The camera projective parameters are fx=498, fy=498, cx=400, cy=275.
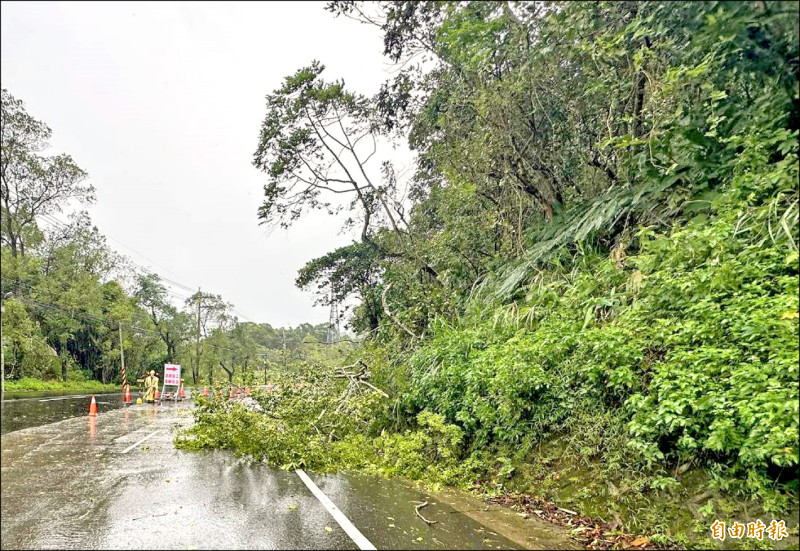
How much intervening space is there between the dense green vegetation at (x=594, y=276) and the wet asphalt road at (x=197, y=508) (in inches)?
44.1

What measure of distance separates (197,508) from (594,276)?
6.28 metres

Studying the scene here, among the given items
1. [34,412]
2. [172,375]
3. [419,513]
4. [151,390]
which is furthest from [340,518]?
[172,375]

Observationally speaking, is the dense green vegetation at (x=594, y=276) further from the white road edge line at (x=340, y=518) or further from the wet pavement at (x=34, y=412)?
the wet pavement at (x=34, y=412)

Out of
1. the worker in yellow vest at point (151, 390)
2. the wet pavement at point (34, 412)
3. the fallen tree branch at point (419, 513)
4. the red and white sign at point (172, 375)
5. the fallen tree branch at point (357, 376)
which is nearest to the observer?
the fallen tree branch at point (419, 513)

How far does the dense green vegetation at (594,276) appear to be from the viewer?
4730 mm

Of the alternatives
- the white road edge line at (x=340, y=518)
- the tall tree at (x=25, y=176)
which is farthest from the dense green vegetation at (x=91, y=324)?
the white road edge line at (x=340, y=518)

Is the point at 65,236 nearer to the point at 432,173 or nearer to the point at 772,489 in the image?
the point at 432,173

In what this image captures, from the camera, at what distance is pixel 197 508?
17.9 ft

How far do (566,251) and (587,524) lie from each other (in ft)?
16.8

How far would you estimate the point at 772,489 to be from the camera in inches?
176

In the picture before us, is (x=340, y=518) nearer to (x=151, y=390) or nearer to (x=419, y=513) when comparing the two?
(x=419, y=513)

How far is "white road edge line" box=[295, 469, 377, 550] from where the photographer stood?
14.9 ft

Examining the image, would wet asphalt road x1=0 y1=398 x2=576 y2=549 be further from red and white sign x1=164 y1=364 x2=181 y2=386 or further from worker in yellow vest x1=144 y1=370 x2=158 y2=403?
red and white sign x1=164 y1=364 x2=181 y2=386

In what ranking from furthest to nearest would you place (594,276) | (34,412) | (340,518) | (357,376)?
(34,412) < (357,376) < (594,276) < (340,518)
